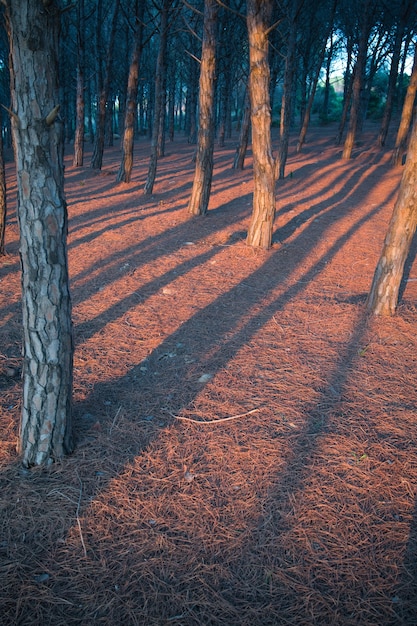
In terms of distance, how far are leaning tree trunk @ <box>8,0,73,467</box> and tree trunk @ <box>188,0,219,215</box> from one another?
7.37 metres

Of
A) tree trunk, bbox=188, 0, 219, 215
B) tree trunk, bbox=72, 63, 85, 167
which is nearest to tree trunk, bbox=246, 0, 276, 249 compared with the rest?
tree trunk, bbox=188, 0, 219, 215

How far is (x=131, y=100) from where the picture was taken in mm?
12203

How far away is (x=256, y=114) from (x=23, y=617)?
755cm

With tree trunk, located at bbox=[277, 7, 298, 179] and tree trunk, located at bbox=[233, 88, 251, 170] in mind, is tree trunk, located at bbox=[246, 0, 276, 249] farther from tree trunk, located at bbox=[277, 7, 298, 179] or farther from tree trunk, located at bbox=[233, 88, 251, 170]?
tree trunk, located at bbox=[233, 88, 251, 170]

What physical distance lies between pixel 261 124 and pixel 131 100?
6.55 m

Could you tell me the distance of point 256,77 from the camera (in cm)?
712

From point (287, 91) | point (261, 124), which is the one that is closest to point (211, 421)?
point (261, 124)

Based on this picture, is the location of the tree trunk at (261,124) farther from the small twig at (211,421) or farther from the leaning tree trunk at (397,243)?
the small twig at (211,421)

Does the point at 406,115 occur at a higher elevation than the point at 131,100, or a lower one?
higher

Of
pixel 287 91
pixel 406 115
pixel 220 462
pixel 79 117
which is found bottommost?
pixel 220 462

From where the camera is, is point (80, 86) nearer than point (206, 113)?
No

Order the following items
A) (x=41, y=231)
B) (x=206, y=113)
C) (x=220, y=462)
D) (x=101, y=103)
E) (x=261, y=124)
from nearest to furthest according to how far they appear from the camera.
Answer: (x=41, y=231) → (x=220, y=462) → (x=261, y=124) → (x=206, y=113) → (x=101, y=103)

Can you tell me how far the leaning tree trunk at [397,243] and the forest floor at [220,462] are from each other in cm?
26

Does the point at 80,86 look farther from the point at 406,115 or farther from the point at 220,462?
the point at 220,462
